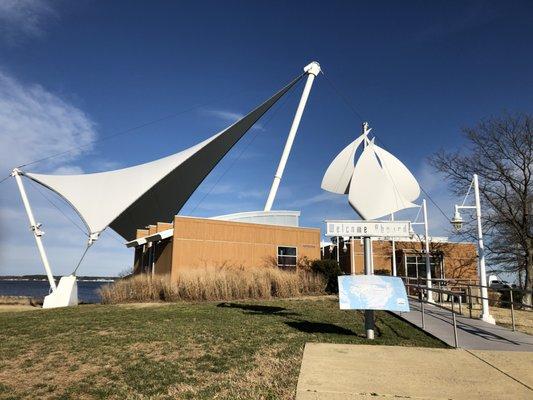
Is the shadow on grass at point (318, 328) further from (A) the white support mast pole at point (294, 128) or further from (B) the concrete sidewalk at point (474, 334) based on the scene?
(A) the white support mast pole at point (294, 128)

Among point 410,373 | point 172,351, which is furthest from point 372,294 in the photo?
point 172,351

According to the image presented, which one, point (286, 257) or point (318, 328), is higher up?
point (286, 257)

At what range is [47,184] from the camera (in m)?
29.1

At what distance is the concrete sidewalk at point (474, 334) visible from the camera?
27.7 feet

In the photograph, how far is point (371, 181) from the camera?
36.3ft

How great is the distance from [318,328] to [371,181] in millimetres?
3707

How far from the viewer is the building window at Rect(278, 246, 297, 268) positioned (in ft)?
88.9

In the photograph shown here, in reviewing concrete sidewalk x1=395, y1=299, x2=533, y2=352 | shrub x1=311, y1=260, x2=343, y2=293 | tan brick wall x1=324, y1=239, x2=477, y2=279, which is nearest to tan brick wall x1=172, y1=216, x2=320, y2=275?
→ shrub x1=311, y1=260, x2=343, y2=293

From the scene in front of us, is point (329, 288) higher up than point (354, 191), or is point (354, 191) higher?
point (354, 191)

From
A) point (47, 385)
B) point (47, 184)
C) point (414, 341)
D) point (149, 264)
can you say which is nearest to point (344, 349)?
point (414, 341)

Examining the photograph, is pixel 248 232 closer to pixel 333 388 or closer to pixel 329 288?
pixel 329 288

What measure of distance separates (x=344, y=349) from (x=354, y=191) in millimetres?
4184

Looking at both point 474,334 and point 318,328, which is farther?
point 318,328

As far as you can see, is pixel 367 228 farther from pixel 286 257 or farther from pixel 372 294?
pixel 286 257
